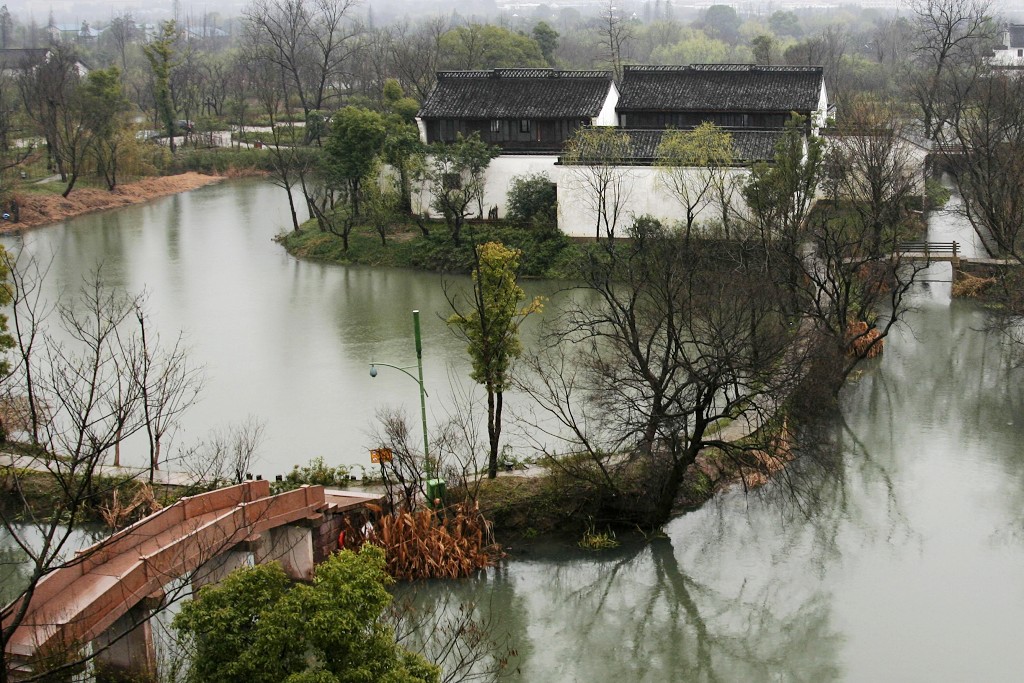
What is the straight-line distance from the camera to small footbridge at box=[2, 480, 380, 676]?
36.7ft

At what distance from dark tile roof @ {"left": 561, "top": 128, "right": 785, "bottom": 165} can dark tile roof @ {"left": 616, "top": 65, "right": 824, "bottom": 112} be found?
9.16 ft

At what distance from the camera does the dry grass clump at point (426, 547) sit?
49.4ft

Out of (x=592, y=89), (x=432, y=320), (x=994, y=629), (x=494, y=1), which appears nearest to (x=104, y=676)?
(x=994, y=629)

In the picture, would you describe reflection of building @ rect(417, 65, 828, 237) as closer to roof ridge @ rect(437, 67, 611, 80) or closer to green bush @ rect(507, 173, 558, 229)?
roof ridge @ rect(437, 67, 611, 80)

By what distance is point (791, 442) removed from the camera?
674 inches

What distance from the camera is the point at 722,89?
33969 millimetres

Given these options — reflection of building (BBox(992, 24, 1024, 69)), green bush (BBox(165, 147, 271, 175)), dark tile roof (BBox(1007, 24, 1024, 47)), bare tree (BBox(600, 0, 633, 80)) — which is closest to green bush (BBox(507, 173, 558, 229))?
bare tree (BBox(600, 0, 633, 80))

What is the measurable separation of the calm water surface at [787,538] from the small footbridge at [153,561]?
1717 millimetres

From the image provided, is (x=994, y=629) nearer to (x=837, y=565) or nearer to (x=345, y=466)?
(x=837, y=565)

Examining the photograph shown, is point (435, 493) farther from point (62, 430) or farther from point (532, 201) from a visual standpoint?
point (532, 201)

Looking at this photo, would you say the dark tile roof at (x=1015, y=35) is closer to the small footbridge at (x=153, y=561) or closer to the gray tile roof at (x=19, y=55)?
the gray tile roof at (x=19, y=55)

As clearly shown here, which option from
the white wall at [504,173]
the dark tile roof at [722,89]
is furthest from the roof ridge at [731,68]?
the white wall at [504,173]

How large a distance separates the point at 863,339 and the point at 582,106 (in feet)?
42.7

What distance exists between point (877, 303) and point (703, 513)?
32.0 ft
